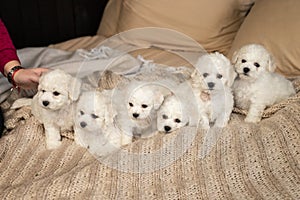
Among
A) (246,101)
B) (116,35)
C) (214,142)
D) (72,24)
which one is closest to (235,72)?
(246,101)

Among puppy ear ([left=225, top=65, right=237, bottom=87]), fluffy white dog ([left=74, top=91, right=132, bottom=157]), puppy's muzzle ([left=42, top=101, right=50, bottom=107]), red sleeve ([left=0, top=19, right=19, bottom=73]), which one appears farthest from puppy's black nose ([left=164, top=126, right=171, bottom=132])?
red sleeve ([left=0, top=19, right=19, bottom=73])

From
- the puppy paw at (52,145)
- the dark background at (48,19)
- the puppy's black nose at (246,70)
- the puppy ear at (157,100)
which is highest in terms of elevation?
the puppy's black nose at (246,70)

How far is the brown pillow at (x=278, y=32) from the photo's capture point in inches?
59.0

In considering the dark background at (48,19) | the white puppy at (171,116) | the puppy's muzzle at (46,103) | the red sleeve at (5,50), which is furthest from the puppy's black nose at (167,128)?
the dark background at (48,19)

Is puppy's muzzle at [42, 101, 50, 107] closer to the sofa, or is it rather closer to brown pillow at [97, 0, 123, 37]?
the sofa

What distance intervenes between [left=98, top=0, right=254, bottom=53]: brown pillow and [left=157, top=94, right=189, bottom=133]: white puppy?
634 millimetres

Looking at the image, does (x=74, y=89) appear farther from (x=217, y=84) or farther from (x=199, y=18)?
(x=199, y=18)

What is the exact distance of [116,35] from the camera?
198 centimetres

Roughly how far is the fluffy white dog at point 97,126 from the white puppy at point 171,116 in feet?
0.34

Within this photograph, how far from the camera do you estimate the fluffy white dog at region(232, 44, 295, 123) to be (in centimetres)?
123

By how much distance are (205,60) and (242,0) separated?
654 millimetres

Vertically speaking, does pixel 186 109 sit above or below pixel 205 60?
below

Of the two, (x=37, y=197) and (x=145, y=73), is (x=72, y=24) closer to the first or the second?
(x=145, y=73)

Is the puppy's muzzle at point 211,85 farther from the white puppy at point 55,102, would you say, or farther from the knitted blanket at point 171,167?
the white puppy at point 55,102
